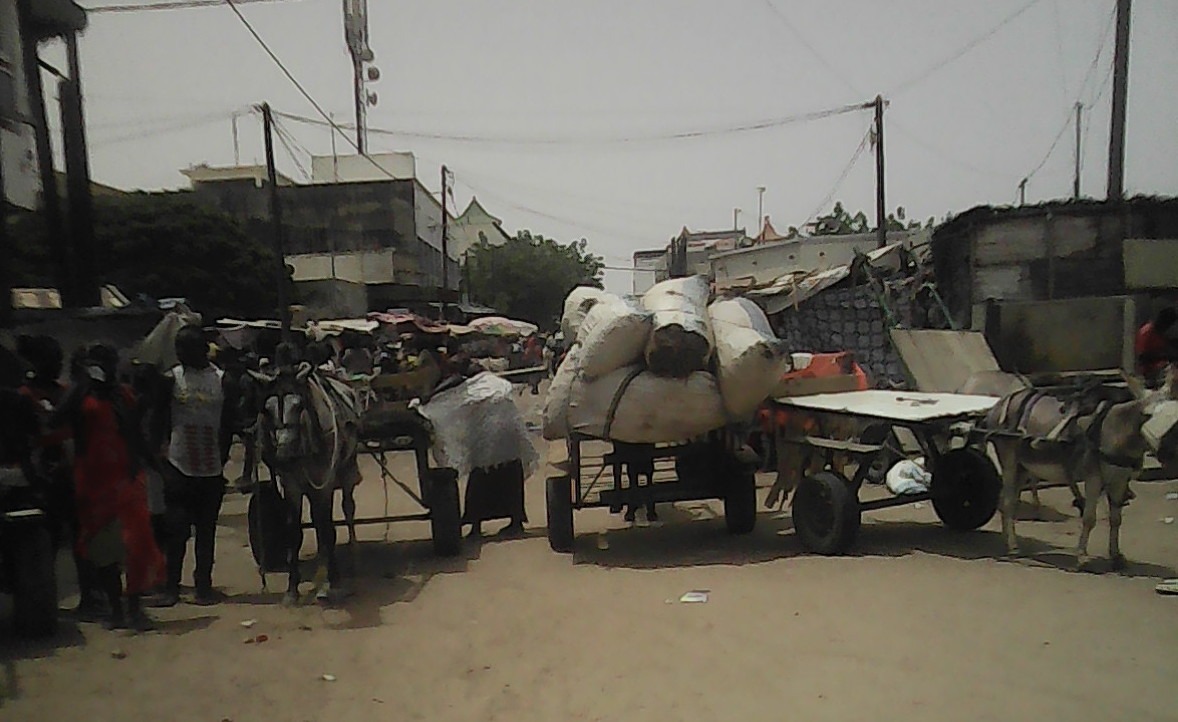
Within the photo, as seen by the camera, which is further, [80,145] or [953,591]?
[80,145]

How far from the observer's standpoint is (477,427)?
329 inches

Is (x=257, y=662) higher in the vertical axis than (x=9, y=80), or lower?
lower

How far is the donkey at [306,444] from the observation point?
6.30m

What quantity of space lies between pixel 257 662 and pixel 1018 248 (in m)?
16.2

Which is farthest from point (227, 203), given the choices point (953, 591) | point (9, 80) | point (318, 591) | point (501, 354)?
point (953, 591)

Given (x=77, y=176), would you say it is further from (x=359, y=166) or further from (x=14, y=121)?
(x=359, y=166)

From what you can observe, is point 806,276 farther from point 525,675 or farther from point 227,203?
point 227,203

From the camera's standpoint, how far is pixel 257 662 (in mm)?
5355

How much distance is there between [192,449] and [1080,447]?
22.5 feet

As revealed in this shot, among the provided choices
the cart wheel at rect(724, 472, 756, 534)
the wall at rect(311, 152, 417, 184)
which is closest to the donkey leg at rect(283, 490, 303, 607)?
the cart wheel at rect(724, 472, 756, 534)

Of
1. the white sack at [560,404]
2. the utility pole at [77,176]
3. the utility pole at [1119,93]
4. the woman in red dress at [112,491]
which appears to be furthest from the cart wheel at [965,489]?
the utility pole at [77,176]

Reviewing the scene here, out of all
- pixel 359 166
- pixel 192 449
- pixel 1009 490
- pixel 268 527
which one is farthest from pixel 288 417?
pixel 359 166

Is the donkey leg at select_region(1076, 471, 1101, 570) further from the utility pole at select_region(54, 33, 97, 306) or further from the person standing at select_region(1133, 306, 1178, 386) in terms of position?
the utility pole at select_region(54, 33, 97, 306)

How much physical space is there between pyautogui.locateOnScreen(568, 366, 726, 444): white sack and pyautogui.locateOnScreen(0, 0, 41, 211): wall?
8.98m
